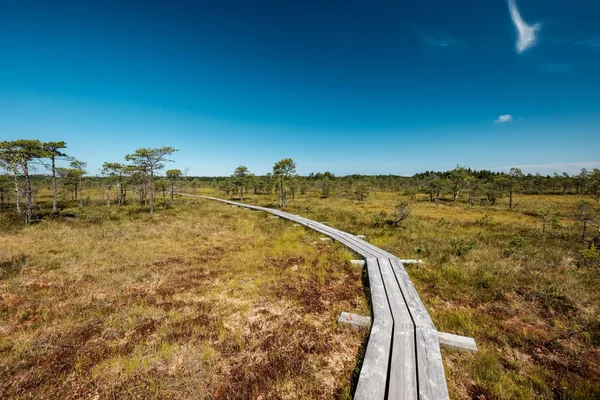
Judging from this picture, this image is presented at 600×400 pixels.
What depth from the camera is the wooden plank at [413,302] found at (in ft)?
17.8

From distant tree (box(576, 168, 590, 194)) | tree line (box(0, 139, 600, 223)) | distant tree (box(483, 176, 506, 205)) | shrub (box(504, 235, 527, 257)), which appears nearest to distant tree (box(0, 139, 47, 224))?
tree line (box(0, 139, 600, 223))

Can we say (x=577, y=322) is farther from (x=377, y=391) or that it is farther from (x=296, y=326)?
(x=296, y=326)

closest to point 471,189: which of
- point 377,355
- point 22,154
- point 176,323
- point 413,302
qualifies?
point 413,302

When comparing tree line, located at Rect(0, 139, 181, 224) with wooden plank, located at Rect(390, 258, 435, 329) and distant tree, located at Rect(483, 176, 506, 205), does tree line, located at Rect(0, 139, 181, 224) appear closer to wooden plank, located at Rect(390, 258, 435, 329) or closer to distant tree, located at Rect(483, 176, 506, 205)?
wooden plank, located at Rect(390, 258, 435, 329)

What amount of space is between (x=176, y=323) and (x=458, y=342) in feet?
23.9

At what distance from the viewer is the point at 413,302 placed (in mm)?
6406

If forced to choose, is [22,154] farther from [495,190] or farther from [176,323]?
[495,190]

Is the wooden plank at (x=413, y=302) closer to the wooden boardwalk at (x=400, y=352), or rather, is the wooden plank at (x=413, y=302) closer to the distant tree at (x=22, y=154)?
the wooden boardwalk at (x=400, y=352)

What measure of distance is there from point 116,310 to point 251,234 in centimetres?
1069

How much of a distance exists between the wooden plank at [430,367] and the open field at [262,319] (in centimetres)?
46

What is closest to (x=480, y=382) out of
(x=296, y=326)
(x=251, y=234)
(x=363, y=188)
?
(x=296, y=326)

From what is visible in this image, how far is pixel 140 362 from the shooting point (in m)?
4.80

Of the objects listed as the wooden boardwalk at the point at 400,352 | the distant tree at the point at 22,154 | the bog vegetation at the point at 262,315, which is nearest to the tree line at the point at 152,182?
the distant tree at the point at 22,154

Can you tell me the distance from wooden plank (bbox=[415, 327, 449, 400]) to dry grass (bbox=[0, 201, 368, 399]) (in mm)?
1319
